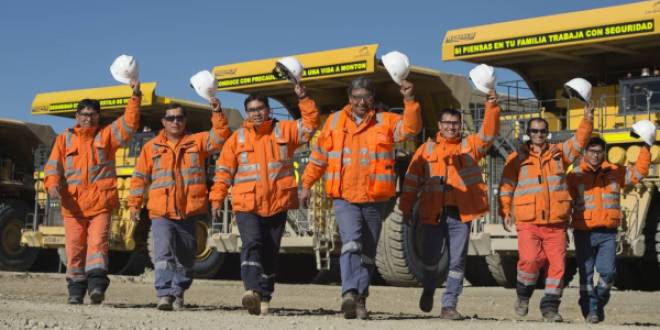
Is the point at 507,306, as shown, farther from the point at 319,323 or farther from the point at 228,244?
the point at 228,244

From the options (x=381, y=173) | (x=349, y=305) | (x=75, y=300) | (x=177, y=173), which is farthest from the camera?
(x=75, y=300)

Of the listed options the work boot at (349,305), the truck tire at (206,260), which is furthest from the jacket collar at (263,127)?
the truck tire at (206,260)

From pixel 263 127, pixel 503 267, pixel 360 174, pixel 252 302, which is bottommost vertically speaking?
pixel 252 302

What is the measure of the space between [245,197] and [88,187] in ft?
5.48

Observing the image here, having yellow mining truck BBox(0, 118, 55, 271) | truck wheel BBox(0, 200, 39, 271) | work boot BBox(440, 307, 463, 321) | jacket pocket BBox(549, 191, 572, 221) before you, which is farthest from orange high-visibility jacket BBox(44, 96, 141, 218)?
truck wheel BBox(0, 200, 39, 271)

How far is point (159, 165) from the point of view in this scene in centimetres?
975

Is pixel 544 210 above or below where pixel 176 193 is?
below

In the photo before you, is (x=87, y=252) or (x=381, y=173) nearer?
(x=381, y=173)

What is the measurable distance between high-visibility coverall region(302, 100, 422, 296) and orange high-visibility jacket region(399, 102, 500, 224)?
1.55 feet

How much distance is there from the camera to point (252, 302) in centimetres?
867

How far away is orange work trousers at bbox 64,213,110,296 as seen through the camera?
9.84m

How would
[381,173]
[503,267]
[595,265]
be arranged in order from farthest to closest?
[503,267] < [595,265] < [381,173]

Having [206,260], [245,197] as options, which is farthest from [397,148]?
[245,197]

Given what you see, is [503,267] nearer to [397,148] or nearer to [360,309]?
[397,148]
